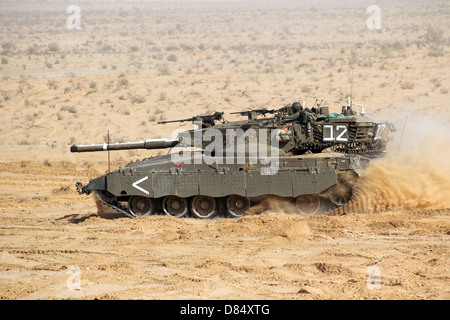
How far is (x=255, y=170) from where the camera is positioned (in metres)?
14.1

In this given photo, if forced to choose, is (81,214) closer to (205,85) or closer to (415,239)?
(415,239)

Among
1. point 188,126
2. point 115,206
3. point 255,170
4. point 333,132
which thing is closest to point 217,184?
point 255,170

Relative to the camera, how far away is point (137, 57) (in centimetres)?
4116

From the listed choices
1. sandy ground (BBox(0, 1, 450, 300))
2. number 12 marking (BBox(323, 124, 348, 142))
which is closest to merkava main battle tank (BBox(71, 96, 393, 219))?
number 12 marking (BBox(323, 124, 348, 142))

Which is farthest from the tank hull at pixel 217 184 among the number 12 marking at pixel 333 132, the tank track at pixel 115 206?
Answer: the number 12 marking at pixel 333 132

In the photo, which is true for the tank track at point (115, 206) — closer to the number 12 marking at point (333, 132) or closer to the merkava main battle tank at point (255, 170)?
the merkava main battle tank at point (255, 170)

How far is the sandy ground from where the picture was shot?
9.68m

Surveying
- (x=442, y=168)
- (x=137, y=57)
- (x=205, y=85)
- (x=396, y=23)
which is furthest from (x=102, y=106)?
(x=396, y=23)

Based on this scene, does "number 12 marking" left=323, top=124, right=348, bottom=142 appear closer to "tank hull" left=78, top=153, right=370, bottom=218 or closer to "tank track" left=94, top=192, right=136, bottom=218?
"tank hull" left=78, top=153, right=370, bottom=218

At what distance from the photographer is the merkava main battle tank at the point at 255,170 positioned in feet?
45.5

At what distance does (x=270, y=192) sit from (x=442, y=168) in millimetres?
3943

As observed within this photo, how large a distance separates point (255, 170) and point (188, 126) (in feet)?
46.4

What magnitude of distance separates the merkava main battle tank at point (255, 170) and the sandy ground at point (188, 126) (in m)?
0.47

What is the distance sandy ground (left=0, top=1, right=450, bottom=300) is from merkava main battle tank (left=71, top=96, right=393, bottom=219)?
474 mm
